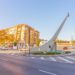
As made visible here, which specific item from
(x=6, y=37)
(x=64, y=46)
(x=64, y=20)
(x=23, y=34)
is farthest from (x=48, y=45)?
(x=23, y=34)

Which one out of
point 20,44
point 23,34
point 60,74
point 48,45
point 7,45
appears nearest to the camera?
point 60,74

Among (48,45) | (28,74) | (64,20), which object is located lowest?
(28,74)

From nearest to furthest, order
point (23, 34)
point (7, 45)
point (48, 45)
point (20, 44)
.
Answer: point (48, 45)
point (20, 44)
point (7, 45)
point (23, 34)

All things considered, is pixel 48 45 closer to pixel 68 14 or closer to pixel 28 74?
pixel 68 14

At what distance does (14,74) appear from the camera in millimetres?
13641

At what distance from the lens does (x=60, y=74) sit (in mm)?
13406

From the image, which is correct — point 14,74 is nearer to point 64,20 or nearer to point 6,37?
point 64,20

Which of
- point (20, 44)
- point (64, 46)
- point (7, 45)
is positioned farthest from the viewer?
point (7, 45)

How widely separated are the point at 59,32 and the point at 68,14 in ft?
18.6

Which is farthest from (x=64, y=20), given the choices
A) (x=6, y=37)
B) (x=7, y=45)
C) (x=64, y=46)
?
(x=7, y=45)

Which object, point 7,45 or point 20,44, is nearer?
point 20,44

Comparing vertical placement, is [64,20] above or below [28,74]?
above

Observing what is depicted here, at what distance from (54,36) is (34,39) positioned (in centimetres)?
8020

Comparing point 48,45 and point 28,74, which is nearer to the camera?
point 28,74
